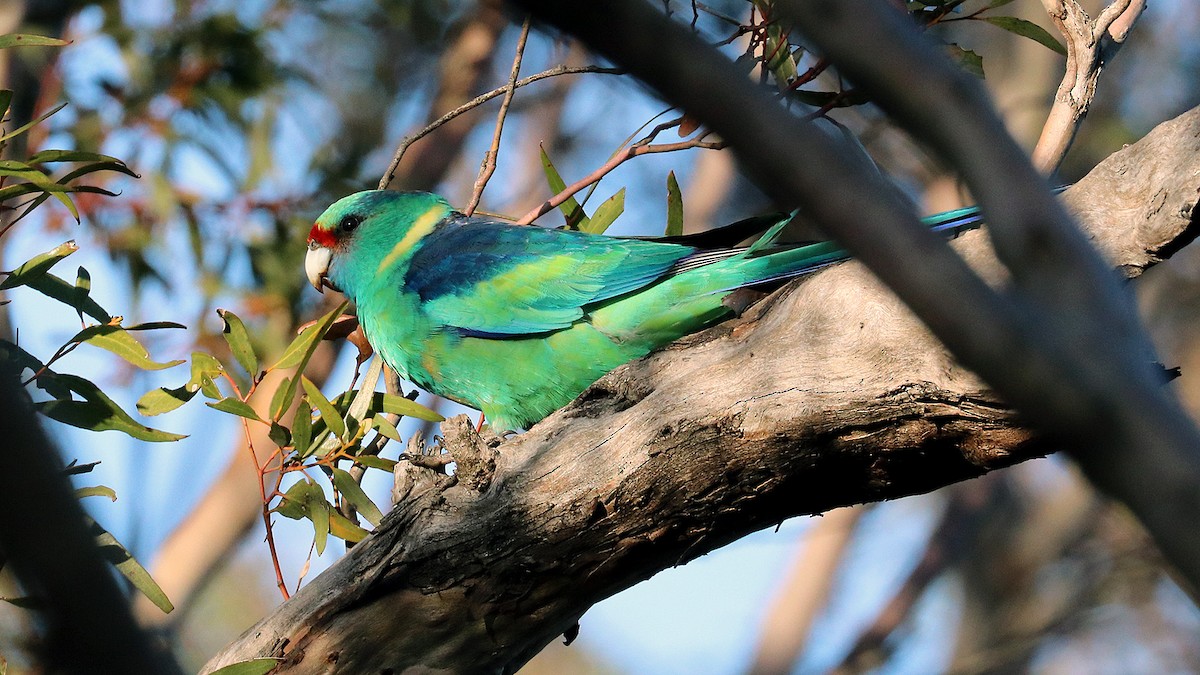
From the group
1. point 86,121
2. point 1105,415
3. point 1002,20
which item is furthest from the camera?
point 86,121

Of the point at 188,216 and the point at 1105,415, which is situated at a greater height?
the point at 188,216

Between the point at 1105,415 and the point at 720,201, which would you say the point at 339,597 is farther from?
the point at 720,201

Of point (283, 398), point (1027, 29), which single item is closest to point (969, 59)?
point (1027, 29)

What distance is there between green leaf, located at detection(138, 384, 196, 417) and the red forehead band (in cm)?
107

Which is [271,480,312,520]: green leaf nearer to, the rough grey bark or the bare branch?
the rough grey bark

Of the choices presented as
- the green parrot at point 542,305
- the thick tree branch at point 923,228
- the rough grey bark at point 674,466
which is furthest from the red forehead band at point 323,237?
the thick tree branch at point 923,228

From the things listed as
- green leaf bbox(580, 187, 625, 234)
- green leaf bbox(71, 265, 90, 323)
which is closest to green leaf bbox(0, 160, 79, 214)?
green leaf bbox(71, 265, 90, 323)

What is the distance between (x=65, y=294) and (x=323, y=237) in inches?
48.7

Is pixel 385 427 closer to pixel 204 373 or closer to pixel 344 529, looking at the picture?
pixel 344 529

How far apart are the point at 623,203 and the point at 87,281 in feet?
5.42

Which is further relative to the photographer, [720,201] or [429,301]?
[720,201]

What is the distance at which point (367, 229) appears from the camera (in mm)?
3957

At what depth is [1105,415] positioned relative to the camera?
0.71m

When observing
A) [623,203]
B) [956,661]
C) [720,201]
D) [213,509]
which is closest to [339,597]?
[623,203]
